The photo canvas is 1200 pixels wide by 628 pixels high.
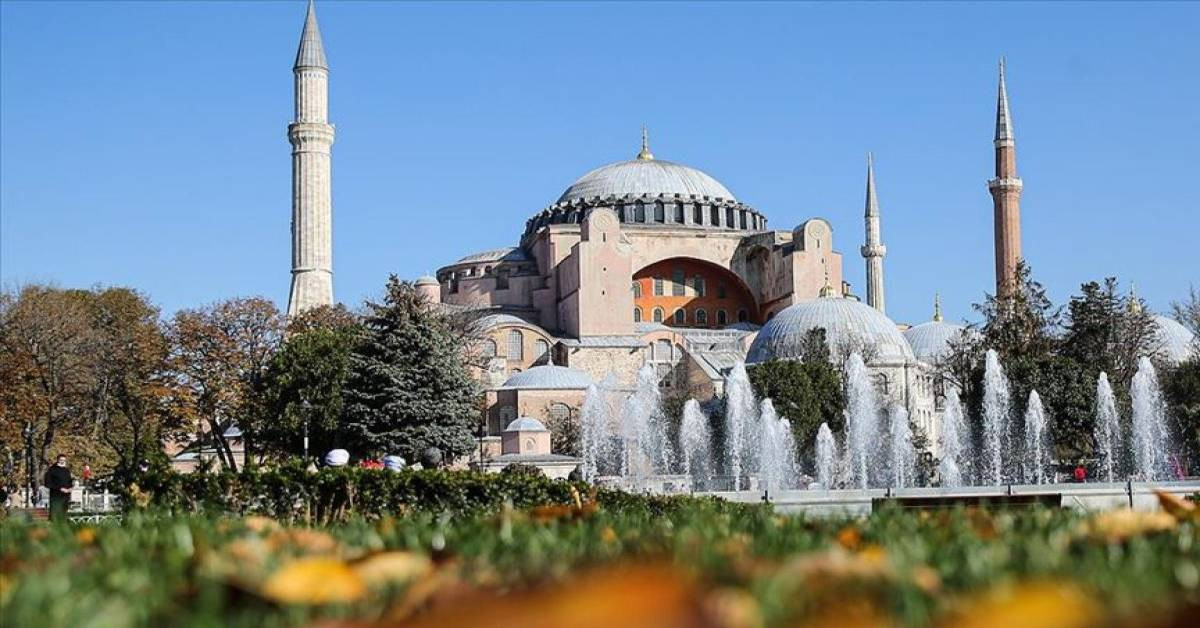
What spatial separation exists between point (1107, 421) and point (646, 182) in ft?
94.3

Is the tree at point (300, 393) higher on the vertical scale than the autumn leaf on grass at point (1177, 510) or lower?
higher

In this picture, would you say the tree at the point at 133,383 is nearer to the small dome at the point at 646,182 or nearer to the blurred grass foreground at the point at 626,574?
the small dome at the point at 646,182

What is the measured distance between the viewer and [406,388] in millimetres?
28828

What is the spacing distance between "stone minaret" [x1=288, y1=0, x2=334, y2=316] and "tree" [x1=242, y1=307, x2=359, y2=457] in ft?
42.6

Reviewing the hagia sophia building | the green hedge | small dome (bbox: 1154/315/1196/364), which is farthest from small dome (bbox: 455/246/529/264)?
the green hedge

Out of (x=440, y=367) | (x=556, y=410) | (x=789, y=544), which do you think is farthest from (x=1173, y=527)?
(x=556, y=410)

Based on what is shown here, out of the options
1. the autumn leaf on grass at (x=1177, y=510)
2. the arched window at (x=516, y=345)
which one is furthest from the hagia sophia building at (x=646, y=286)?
the autumn leaf on grass at (x=1177, y=510)

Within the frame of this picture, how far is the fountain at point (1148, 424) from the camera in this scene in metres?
32.8

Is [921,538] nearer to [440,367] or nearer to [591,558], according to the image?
[591,558]

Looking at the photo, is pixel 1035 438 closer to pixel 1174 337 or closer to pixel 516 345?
pixel 516 345

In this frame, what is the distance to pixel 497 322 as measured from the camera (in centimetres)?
5112

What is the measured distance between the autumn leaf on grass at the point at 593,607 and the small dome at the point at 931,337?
183 ft

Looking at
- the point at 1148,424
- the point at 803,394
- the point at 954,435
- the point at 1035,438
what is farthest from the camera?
the point at 803,394

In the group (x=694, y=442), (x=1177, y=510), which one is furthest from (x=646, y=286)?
(x=1177, y=510)
